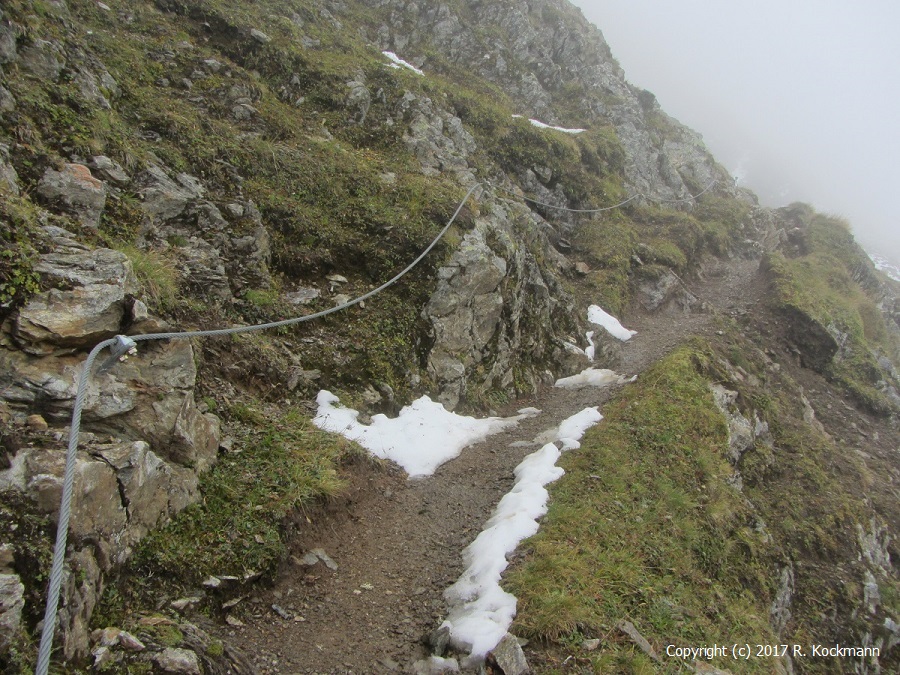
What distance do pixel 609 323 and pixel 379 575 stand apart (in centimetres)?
1590

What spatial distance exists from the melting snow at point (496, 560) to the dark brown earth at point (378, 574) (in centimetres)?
25

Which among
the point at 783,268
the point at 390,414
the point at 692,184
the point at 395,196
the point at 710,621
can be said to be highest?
the point at 692,184

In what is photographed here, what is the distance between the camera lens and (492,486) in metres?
9.55

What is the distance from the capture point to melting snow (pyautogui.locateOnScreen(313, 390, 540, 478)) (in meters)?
9.58

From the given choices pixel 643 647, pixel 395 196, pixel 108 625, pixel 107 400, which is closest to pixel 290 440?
pixel 107 400

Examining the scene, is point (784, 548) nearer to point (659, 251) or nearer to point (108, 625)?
point (108, 625)

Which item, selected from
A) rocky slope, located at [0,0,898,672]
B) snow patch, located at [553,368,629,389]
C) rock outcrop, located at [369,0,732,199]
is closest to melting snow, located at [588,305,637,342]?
rocky slope, located at [0,0,898,672]

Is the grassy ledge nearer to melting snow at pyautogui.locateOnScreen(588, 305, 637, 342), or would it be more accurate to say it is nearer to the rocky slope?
the rocky slope

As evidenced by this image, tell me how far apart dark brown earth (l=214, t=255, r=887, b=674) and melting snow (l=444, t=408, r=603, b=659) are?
0.82ft

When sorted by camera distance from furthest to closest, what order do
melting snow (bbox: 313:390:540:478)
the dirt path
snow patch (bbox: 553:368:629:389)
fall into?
snow patch (bbox: 553:368:629:389), melting snow (bbox: 313:390:540:478), the dirt path

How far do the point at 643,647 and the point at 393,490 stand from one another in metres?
4.59

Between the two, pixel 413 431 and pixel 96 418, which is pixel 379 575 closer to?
pixel 413 431

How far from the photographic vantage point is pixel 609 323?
20.2 meters

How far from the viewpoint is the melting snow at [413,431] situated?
9.58 metres
